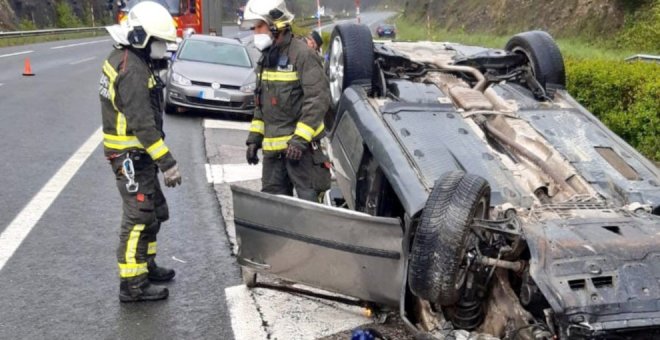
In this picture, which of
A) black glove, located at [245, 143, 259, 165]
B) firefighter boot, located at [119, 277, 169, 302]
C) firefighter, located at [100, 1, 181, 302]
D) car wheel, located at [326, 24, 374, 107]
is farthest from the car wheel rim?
firefighter boot, located at [119, 277, 169, 302]

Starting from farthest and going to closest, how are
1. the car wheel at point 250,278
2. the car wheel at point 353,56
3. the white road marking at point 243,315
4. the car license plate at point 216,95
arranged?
1. the car license plate at point 216,95
2. the car wheel at point 353,56
3. the car wheel at point 250,278
4. the white road marking at point 243,315

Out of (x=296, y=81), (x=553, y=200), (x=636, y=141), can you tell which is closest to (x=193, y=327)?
(x=296, y=81)

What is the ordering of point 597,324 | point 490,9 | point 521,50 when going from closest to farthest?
1. point 597,324
2. point 521,50
3. point 490,9

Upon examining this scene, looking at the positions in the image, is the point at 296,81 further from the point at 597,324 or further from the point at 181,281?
the point at 597,324

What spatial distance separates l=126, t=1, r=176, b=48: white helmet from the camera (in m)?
4.42

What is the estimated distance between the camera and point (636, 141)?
8062 mm

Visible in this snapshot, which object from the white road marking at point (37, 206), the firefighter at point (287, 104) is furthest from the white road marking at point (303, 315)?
the white road marking at point (37, 206)

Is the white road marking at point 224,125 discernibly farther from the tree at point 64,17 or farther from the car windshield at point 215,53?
the tree at point 64,17

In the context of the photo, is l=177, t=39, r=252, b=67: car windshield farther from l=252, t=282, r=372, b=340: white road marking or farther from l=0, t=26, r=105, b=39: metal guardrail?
l=0, t=26, r=105, b=39: metal guardrail

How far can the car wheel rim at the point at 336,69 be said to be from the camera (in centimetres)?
533

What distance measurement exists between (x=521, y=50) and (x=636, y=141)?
3.13 meters

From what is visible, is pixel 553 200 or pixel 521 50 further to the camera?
pixel 521 50

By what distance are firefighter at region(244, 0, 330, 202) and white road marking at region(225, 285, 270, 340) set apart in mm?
763

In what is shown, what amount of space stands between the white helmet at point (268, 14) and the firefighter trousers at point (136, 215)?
1108mm
